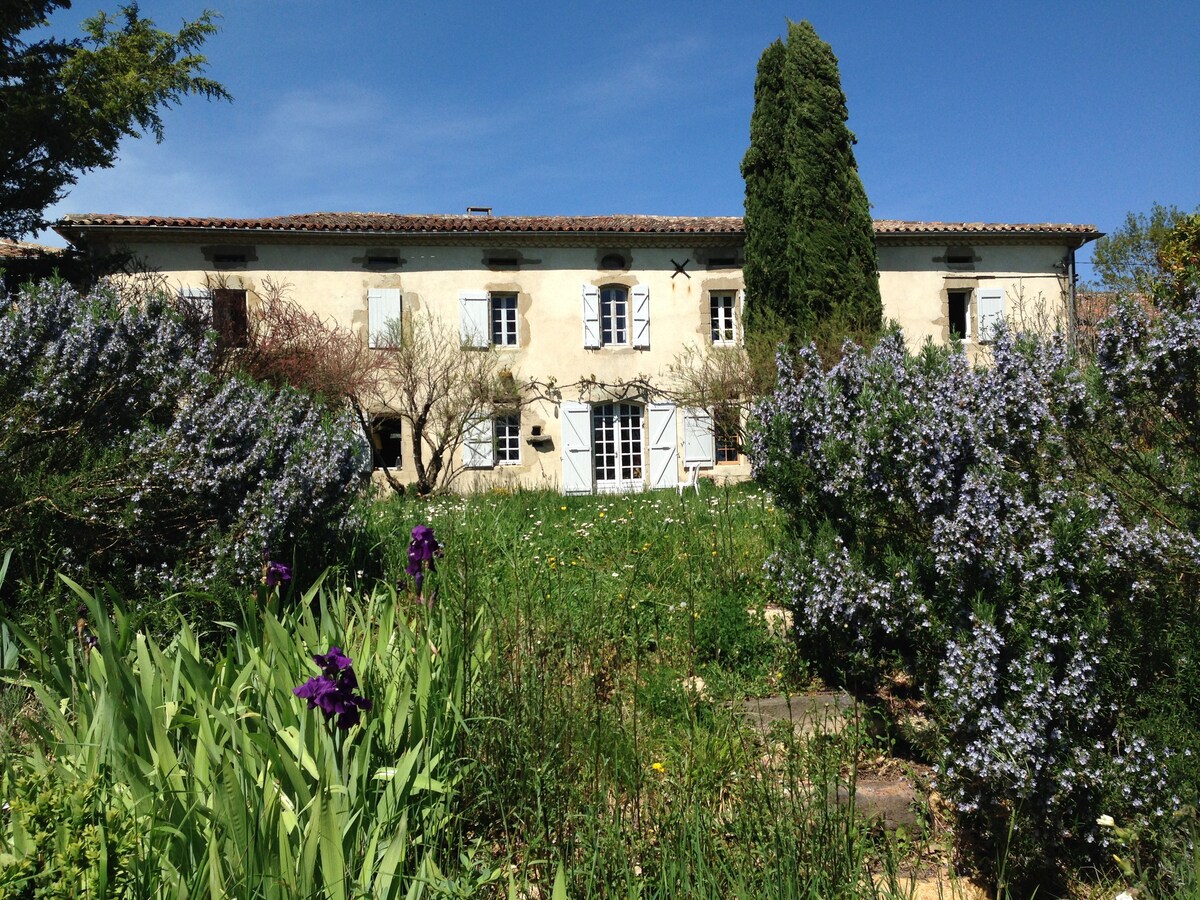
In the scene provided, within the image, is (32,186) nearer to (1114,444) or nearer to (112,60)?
(112,60)

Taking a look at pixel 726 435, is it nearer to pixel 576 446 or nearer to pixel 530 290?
pixel 576 446

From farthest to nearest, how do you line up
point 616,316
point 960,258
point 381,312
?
point 960,258, point 616,316, point 381,312

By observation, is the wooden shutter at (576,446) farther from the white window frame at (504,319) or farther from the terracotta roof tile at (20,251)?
the terracotta roof tile at (20,251)

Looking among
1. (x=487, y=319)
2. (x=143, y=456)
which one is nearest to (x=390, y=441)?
(x=487, y=319)

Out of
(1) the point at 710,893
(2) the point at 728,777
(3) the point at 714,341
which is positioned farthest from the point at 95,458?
(3) the point at 714,341

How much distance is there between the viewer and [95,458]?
4.59m

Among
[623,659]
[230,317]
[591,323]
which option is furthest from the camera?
[591,323]

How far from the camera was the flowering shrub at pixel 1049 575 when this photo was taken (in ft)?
10.4

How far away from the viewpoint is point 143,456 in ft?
14.9

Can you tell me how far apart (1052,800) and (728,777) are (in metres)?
1.20

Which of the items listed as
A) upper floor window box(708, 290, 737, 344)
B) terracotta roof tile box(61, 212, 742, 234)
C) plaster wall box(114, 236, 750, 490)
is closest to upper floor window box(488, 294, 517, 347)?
plaster wall box(114, 236, 750, 490)

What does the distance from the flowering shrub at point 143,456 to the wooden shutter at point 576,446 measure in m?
11.8

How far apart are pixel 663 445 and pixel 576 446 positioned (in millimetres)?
1867

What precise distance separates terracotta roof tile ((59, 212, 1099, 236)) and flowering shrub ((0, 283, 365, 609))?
38.9ft
